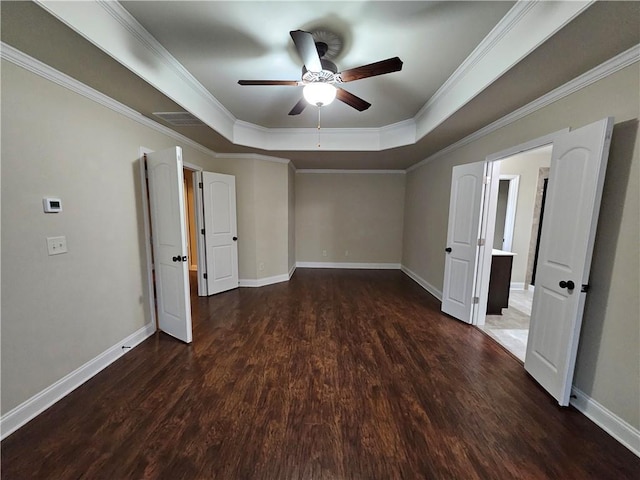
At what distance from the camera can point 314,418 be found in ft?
5.60

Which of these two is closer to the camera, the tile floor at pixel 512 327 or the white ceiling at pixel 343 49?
the white ceiling at pixel 343 49

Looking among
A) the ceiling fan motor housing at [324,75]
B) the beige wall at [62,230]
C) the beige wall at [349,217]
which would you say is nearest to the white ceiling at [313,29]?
the ceiling fan motor housing at [324,75]

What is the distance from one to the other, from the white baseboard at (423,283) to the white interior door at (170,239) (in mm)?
Answer: 3660

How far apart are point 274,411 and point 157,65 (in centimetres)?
286

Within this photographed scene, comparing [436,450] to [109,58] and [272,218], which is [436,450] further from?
[272,218]

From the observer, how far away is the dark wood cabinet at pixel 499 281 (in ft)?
11.0

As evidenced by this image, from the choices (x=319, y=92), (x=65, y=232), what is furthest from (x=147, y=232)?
(x=319, y=92)

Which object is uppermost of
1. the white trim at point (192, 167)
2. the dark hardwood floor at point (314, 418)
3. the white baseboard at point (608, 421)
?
the white trim at point (192, 167)

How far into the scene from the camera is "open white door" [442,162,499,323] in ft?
9.77

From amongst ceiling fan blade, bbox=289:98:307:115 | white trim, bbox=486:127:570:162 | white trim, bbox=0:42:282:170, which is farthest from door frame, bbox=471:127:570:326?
white trim, bbox=0:42:282:170

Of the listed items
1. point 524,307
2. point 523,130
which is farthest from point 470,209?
point 524,307

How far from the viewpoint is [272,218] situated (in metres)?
4.68

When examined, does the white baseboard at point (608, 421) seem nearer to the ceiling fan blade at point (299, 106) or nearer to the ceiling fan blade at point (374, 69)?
the ceiling fan blade at point (374, 69)

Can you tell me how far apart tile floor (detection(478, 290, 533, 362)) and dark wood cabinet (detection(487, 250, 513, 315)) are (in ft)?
0.50
